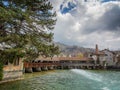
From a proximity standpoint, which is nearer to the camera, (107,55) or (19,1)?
(19,1)

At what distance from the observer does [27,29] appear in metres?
19.0

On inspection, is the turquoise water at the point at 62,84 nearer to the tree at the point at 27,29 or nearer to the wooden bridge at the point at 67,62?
the tree at the point at 27,29

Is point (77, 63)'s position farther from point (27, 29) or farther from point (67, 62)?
point (27, 29)

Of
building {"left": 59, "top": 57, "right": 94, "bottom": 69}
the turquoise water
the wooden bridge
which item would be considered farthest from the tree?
building {"left": 59, "top": 57, "right": 94, "bottom": 69}

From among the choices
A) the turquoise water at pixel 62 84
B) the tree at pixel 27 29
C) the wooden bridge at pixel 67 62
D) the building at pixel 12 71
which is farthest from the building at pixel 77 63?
the tree at pixel 27 29

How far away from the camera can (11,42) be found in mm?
18734

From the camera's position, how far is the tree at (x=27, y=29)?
58.6ft

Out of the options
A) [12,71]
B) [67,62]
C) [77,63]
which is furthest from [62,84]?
[67,62]

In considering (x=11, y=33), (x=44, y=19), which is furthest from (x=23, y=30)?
(x=44, y=19)

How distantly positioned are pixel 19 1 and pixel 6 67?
1400cm

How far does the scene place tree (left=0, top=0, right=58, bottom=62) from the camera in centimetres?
1786

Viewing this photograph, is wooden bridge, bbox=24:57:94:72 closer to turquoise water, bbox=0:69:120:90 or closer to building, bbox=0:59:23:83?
building, bbox=0:59:23:83

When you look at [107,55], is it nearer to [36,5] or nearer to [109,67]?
[109,67]

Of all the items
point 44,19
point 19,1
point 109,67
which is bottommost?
point 109,67
